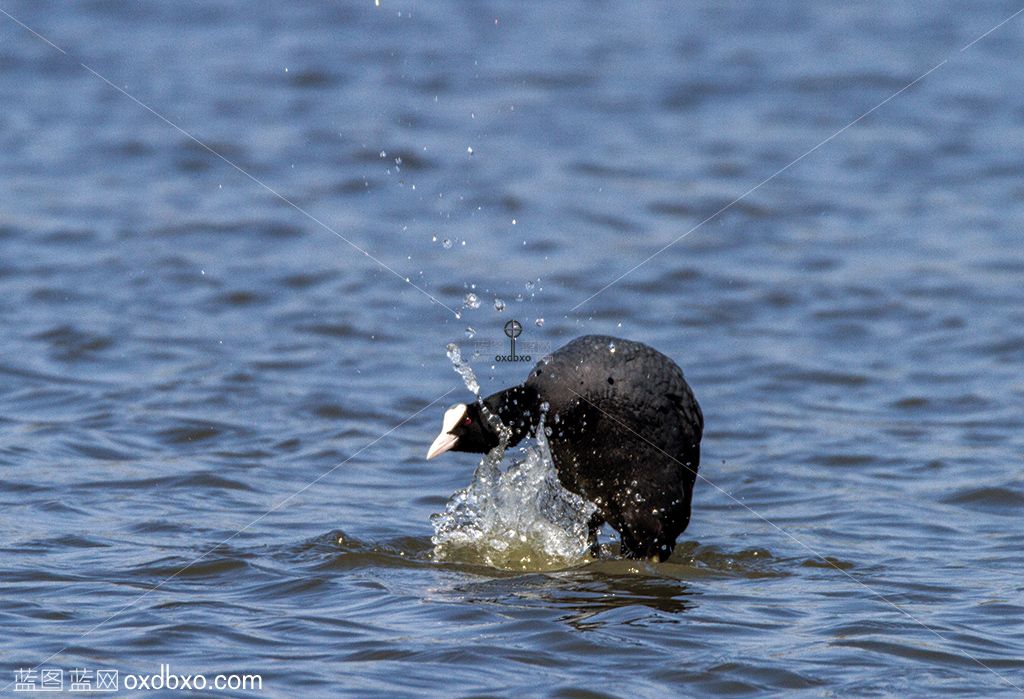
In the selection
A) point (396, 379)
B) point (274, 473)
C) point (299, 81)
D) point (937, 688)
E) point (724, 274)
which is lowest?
point (937, 688)

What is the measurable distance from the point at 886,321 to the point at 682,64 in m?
5.98

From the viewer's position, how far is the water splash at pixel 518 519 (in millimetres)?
6094

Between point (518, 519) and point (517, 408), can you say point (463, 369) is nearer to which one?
point (518, 519)

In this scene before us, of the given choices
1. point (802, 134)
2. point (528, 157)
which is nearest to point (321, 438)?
point (528, 157)

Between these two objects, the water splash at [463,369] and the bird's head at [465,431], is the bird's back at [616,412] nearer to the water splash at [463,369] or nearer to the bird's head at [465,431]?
the bird's head at [465,431]

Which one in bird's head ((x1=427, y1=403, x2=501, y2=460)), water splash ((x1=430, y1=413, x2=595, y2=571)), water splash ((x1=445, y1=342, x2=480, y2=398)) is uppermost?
water splash ((x1=445, y1=342, x2=480, y2=398))

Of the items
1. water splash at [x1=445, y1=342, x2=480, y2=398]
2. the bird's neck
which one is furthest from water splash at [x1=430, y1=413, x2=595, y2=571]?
water splash at [x1=445, y1=342, x2=480, y2=398]

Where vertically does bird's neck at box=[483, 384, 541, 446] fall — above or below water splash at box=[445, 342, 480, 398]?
below

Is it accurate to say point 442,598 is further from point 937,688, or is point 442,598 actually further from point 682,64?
point 682,64

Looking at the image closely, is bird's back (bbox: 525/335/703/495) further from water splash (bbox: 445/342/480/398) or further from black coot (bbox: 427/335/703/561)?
water splash (bbox: 445/342/480/398)

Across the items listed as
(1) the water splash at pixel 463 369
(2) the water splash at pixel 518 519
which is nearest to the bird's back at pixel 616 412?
(2) the water splash at pixel 518 519

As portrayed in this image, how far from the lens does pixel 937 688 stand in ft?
15.5

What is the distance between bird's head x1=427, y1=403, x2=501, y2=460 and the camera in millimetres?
5852

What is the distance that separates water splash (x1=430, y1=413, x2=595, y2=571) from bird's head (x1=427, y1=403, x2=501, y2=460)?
0.36 ft
